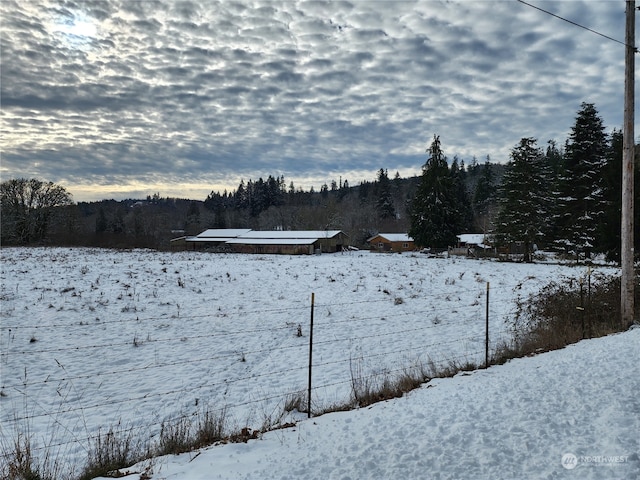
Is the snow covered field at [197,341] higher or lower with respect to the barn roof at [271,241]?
lower

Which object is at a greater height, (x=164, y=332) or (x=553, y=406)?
(x=553, y=406)

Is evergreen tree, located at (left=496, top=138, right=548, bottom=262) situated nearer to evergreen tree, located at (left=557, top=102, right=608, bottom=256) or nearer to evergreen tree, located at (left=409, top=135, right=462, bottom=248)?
evergreen tree, located at (left=557, top=102, right=608, bottom=256)

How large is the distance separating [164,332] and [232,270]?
13627mm

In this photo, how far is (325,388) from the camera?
8422 millimetres

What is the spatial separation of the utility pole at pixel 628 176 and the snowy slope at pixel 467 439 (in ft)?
16.6

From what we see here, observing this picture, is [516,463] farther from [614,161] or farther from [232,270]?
[614,161]

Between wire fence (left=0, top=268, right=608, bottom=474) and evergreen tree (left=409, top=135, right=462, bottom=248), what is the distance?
105ft

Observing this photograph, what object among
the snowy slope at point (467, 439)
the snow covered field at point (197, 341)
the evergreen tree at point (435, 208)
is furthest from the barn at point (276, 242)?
the snowy slope at point (467, 439)

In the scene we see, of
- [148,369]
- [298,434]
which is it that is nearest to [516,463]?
[298,434]

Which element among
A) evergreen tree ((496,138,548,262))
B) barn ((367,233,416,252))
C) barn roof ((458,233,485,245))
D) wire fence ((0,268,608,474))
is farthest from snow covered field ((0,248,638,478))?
barn ((367,233,416,252))

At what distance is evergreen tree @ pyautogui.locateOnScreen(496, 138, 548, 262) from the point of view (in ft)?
123

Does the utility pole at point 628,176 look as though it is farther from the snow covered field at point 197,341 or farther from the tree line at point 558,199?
the tree line at point 558,199

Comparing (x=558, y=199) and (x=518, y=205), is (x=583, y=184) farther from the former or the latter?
(x=518, y=205)

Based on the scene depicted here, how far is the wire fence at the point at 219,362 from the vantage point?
731cm
